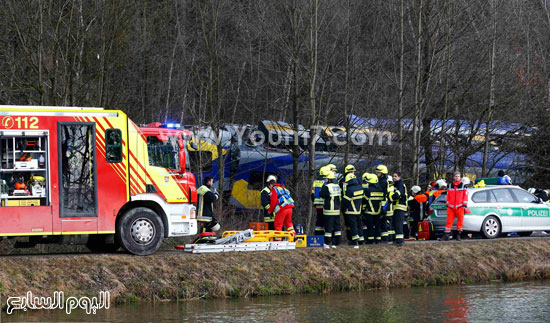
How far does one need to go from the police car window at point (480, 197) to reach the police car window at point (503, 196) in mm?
377

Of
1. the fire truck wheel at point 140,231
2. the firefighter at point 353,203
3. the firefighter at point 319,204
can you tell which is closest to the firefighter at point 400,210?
the firefighter at point 353,203

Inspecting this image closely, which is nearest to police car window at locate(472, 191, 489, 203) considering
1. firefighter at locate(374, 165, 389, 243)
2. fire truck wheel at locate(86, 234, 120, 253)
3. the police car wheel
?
the police car wheel

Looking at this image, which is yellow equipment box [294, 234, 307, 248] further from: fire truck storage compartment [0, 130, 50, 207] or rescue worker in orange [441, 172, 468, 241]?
fire truck storage compartment [0, 130, 50, 207]

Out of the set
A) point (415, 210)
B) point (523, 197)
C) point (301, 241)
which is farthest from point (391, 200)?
point (523, 197)

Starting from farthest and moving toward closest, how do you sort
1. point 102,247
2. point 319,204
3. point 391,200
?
point 391,200 → point 319,204 → point 102,247

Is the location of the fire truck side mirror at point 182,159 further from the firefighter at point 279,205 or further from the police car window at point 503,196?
the police car window at point 503,196

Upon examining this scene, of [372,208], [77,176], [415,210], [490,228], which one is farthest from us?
[415,210]

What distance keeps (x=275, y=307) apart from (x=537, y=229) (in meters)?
11.0

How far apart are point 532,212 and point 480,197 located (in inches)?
77.2

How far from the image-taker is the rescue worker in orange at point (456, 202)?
61.5ft

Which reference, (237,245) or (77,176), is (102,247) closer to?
(77,176)

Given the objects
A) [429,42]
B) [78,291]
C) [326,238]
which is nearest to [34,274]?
[78,291]

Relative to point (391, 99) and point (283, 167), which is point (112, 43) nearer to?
point (283, 167)

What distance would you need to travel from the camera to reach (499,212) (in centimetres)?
2044
